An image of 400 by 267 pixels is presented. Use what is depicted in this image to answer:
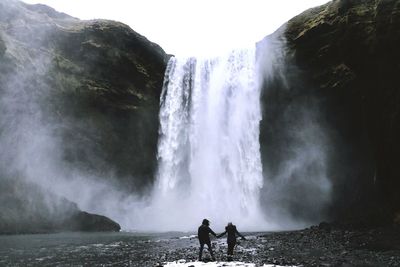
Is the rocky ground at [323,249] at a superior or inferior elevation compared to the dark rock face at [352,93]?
inferior

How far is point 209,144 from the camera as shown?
5009 centimetres

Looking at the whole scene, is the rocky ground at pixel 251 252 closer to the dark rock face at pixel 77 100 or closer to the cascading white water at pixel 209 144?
the dark rock face at pixel 77 100

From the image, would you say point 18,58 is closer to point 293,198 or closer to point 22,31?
point 22,31

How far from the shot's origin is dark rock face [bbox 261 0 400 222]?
118 feet

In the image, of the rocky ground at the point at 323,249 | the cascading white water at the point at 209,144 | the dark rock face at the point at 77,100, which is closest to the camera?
the rocky ground at the point at 323,249

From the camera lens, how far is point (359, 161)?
136ft

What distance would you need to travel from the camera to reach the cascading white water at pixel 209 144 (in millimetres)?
46625

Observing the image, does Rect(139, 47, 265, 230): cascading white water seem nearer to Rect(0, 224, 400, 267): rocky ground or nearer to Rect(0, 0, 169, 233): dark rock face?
Rect(0, 0, 169, 233): dark rock face

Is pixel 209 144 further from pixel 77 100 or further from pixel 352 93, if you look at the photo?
pixel 352 93

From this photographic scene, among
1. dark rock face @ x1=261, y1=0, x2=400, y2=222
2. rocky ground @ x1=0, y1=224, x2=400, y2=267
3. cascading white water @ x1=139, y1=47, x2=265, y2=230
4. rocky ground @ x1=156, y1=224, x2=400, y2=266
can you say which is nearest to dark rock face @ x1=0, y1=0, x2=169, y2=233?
cascading white water @ x1=139, y1=47, x2=265, y2=230

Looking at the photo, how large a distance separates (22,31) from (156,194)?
2369cm

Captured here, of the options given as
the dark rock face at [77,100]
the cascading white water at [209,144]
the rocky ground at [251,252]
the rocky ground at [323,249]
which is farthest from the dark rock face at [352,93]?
the dark rock face at [77,100]

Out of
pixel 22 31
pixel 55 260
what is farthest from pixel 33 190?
pixel 55 260

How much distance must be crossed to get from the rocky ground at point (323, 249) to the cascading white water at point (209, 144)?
56.5 feet
